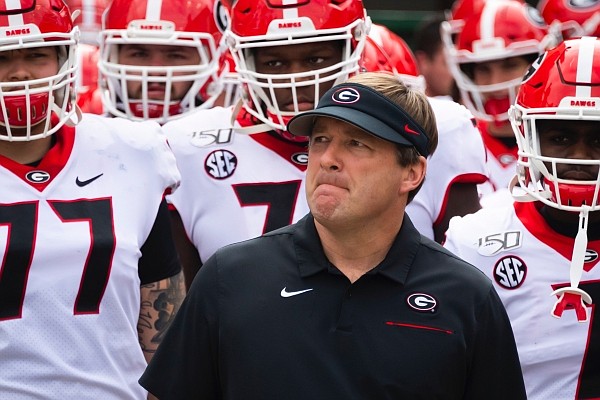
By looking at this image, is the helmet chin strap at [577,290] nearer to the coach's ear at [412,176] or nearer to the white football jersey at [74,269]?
the coach's ear at [412,176]

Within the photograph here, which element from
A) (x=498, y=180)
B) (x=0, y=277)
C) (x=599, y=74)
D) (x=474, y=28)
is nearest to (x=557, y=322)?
(x=599, y=74)

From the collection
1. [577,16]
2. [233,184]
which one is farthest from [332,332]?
[577,16]

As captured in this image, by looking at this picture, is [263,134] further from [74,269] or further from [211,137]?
[74,269]

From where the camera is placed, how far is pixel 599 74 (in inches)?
153

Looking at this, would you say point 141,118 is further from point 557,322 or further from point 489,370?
point 489,370

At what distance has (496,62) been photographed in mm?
6211

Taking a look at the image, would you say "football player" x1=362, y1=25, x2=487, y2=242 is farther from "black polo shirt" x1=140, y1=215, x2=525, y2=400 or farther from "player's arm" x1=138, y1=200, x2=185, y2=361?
"black polo shirt" x1=140, y1=215, x2=525, y2=400

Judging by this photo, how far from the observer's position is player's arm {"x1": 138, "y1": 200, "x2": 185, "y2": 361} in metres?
3.85

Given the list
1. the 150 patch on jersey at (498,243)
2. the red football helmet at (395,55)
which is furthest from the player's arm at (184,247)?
the red football helmet at (395,55)

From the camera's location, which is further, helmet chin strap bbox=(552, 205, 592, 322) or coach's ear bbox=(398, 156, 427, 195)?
helmet chin strap bbox=(552, 205, 592, 322)

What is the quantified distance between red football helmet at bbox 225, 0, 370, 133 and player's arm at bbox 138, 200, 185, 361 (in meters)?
0.59

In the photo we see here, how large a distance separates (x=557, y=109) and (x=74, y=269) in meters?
1.41

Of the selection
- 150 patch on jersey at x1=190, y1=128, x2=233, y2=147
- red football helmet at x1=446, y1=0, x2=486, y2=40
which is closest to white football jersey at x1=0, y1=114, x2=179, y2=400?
150 patch on jersey at x1=190, y1=128, x2=233, y2=147

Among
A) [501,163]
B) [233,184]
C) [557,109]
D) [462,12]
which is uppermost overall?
[557,109]
